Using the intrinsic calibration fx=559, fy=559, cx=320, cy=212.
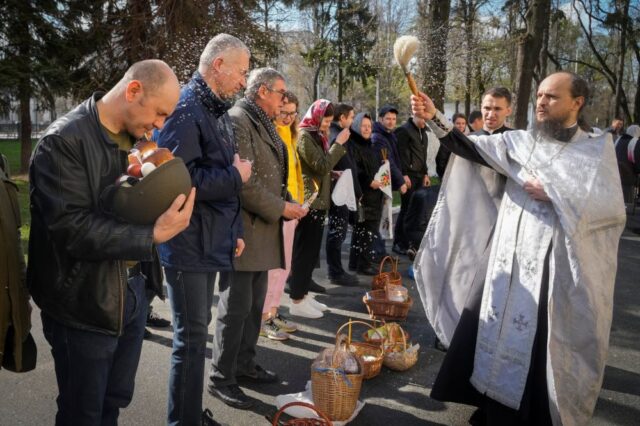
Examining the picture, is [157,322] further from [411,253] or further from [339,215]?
[411,253]

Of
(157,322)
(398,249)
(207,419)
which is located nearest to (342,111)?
(398,249)

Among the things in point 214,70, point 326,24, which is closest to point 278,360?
point 214,70

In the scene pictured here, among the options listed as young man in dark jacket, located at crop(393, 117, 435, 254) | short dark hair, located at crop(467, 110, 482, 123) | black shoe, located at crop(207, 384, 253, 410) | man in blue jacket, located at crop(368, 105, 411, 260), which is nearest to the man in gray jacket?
black shoe, located at crop(207, 384, 253, 410)

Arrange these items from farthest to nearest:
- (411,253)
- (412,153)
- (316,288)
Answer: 1. (412,153)
2. (411,253)
3. (316,288)

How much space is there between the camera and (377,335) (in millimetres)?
4195

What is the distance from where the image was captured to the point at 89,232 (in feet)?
6.30

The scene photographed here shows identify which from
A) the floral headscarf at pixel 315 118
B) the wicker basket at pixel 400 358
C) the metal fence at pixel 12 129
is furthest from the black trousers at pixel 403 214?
the metal fence at pixel 12 129

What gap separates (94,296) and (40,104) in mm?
15212

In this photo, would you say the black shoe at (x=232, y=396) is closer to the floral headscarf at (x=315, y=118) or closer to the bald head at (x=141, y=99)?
the bald head at (x=141, y=99)

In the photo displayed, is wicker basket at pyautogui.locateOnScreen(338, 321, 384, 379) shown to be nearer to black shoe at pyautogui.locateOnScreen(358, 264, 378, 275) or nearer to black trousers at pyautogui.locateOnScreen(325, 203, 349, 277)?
black trousers at pyautogui.locateOnScreen(325, 203, 349, 277)

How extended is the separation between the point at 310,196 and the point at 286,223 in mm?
546

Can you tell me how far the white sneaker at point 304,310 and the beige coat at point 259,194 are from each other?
1.69 metres

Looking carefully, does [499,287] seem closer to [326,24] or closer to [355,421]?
[355,421]

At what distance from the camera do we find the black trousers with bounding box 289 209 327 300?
17.3 feet
